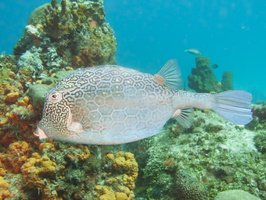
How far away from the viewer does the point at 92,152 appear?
3648mm

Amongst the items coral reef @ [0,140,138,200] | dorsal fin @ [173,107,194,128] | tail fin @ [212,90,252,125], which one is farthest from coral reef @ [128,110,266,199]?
tail fin @ [212,90,252,125]

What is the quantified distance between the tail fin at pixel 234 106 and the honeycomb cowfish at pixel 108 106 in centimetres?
65

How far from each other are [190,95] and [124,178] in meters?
2.09

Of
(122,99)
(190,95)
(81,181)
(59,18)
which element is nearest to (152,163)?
(81,181)

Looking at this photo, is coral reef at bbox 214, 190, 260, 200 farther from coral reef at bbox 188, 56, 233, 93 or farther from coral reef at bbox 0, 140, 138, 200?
coral reef at bbox 188, 56, 233, 93

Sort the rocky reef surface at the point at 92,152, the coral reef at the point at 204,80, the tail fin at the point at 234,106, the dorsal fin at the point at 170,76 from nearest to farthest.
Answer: the dorsal fin at the point at 170,76, the tail fin at the point at 234,106, the rocky reef surface at the point at 92,152, the coral reef at the point at 204,80

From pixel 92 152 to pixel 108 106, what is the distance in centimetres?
171

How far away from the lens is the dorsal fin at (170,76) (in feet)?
9.39

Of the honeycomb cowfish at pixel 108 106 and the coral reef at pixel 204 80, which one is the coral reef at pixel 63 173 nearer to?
the honeycomb cowfish at pixel 108 106

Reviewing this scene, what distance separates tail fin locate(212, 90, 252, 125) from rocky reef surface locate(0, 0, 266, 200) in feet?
5.67

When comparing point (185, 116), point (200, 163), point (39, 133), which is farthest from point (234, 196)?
point (39, 133)

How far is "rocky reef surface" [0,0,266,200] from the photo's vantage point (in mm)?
3096

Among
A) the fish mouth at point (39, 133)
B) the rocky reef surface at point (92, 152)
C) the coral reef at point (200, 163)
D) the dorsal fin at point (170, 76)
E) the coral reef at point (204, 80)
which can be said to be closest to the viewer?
the fish mouth at point (39, 133)

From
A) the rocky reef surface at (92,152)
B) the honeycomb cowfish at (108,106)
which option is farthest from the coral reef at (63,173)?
the honeycomb cowfish at (108,106)
